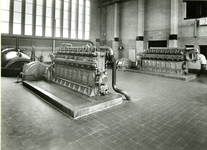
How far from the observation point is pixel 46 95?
5586 millimetres

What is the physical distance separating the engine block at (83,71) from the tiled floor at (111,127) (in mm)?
1073

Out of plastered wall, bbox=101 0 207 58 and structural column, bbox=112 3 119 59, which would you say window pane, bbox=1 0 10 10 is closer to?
structural column, bbox=112 3 119 59

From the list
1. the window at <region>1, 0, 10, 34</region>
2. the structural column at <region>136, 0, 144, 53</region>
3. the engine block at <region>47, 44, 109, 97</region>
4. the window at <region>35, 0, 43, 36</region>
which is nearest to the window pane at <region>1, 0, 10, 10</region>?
the window at <region>1, 0, 10, 34</region>

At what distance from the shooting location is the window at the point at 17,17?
1445 centimetres

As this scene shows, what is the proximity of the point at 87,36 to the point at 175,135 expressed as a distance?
1708 centimetres

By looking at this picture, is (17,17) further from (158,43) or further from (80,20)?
(158,43)

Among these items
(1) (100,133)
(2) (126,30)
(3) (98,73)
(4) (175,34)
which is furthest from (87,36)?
(1) (100,133)

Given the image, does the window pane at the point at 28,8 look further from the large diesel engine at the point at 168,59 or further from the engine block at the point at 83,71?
the large diesel engine at the point at 168,59

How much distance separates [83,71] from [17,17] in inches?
470

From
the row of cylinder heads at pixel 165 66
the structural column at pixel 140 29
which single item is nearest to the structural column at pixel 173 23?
the row of cylinder heads at pixel 165 66

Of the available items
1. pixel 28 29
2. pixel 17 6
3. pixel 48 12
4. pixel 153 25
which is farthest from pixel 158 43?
pixel 17 6

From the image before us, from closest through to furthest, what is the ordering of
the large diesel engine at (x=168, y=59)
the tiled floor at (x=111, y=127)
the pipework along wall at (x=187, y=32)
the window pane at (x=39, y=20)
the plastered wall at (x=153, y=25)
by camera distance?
the tiled floor at (x=111, y=127) < the large diesel engine at (x=168, y=59) < the pipework along wall at (x=187, y=32) < the plastered wall at (x=153, y=25) < the window pane at (x=39, y=20)

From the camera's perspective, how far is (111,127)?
3.72 m

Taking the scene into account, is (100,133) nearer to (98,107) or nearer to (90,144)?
(90,144)
